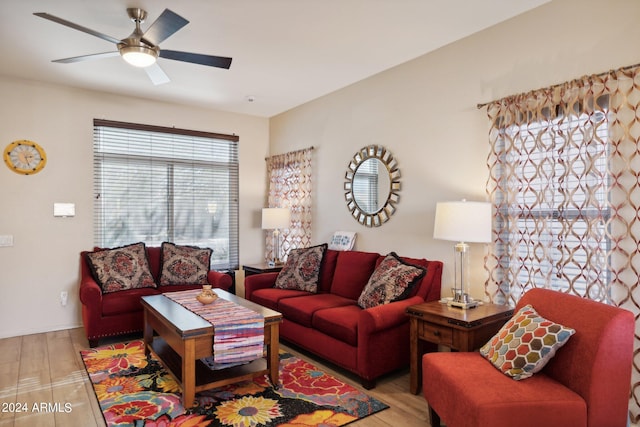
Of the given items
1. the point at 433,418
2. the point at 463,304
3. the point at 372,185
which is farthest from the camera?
the point at 372,185

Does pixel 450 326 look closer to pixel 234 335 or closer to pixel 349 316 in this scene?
pixel 349 316

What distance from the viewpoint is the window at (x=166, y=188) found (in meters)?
4.92

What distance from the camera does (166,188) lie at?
5.30 m

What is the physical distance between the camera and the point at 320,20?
10.1ft

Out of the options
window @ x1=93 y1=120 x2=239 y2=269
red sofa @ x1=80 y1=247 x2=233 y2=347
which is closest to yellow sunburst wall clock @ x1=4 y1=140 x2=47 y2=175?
window @ x1=93 y1=120 x2=239 y2=269

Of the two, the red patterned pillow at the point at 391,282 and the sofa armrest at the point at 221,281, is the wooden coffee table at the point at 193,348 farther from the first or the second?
the sofa armrest at the point at 221,281

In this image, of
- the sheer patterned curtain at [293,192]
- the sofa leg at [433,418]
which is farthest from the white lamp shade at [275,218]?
the sofa leg at [433,418]

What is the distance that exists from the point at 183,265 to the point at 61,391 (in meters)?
1.95

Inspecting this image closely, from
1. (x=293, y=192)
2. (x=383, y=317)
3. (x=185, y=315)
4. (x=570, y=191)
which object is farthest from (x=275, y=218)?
(x=570, y=191)

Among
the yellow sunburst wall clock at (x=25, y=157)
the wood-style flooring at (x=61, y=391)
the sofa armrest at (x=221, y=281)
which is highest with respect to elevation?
the yellow sunburst wall clock at (x=25, y=157)

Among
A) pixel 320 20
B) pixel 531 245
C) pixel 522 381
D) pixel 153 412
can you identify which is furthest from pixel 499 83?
pixel 153 412

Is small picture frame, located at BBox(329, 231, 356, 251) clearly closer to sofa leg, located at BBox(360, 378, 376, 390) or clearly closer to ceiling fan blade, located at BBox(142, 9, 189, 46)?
sofa leg, located at BBox(360, 378, 376, 390)

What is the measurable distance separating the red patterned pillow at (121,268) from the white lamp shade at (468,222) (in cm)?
331

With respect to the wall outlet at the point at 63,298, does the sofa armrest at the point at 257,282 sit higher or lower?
higher
